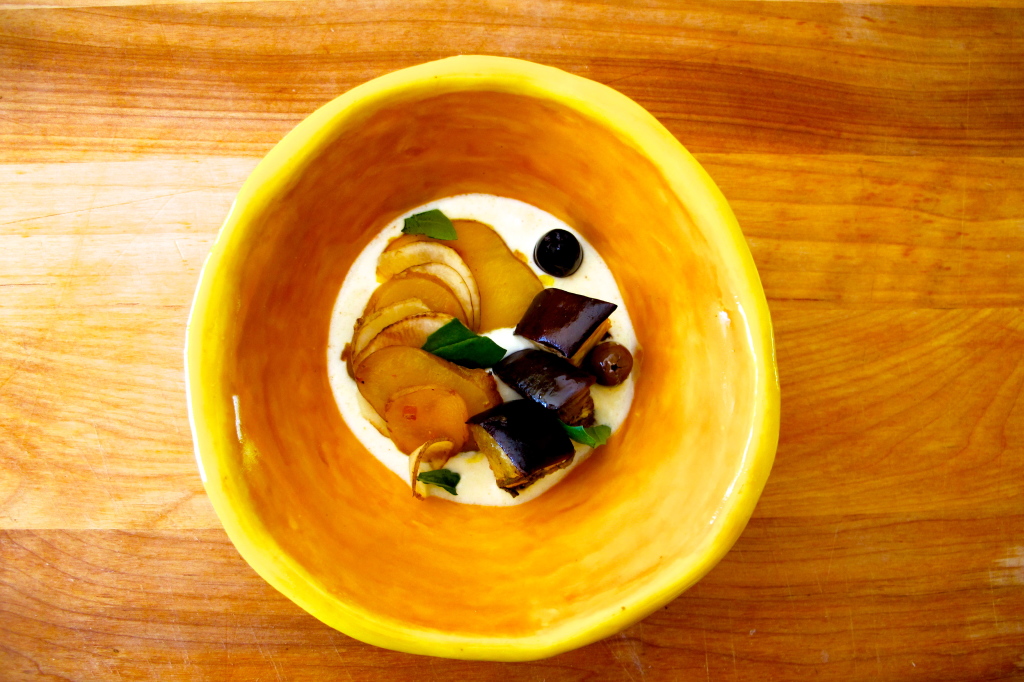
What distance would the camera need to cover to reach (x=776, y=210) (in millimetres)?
1089

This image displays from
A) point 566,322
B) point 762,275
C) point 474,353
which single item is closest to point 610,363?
point 566,322

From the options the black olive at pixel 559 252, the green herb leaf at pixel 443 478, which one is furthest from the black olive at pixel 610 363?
the green herb leaf at pixel 443 478

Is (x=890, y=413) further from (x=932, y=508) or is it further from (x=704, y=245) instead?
(x=704, y=245)

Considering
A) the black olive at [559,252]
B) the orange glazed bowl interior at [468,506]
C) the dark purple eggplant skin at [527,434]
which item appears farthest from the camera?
the black olive at [559,252]

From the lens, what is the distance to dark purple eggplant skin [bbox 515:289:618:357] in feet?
3.07

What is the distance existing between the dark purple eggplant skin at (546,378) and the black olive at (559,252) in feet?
0.47

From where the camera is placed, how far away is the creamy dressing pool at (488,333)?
1034mm

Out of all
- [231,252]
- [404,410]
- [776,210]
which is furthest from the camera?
[776,210]

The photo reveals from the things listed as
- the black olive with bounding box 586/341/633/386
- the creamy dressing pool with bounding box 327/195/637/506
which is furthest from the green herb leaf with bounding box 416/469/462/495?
the black olive with bounding box 586/341/633/386

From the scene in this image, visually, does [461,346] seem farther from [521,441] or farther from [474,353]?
[521,441]

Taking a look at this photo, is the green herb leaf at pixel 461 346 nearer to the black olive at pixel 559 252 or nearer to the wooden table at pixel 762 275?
the black olive at pixel 559 252

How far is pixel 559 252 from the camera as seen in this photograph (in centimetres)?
102

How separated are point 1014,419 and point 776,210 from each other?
1.78 ft

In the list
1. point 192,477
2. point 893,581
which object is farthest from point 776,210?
point 192,477
